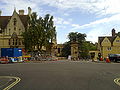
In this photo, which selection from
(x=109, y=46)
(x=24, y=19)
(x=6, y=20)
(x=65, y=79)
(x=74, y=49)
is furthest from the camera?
(x=109, y=46)

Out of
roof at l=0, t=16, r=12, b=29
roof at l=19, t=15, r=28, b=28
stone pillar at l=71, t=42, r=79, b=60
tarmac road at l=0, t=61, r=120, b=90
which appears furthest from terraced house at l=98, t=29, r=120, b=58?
tarmac road at l=0, t=61, r=120, b=90

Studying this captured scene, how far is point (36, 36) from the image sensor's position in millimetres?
58406

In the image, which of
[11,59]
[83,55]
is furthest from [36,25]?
[83,55]

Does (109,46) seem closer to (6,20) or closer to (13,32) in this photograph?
(13,32)

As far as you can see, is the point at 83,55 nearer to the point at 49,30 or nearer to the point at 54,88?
the point at 49,30

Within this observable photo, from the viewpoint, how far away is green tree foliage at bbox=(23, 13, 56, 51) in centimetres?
5859

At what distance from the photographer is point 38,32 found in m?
58.2

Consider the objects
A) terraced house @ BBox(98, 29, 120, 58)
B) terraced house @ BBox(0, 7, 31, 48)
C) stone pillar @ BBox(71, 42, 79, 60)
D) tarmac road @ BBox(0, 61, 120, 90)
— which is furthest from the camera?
terraced house @ BBox(98, 29, 120, 58)

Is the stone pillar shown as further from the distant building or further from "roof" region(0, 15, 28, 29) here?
"roof" region(0, 15, 28, 29)

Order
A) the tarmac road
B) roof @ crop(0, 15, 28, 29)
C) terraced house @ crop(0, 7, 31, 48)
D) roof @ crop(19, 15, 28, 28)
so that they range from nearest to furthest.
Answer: the tarmac road < terraced house @ crop(0, 7, 31, 48) < roof @ crop(19, 15, 28, 28) < roof @ crop(0, 15, 28, 29)

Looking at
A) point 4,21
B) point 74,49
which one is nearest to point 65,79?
point 74,49

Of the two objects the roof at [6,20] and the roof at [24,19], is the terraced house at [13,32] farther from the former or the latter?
the roof at [6,20]

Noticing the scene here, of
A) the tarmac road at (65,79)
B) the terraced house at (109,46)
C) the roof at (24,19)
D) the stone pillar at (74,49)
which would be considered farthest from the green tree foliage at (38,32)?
the tarmac road at (65,79)

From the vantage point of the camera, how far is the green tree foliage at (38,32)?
192ft
